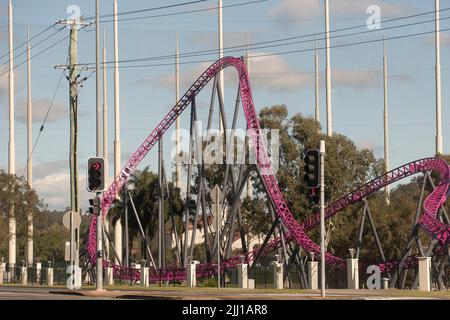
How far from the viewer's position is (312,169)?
1313 inches

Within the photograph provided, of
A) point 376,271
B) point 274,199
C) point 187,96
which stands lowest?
point 376,271

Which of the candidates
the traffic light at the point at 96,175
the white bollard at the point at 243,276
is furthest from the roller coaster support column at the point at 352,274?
the traffic light at the point at 96,175

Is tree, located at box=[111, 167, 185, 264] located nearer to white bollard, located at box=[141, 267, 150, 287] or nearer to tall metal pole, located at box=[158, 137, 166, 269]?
tall metal pole, located at box=[158, 137, 166, 269]

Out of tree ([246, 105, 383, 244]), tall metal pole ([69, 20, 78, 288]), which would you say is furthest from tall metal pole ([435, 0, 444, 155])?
tall metal pole ([69, 20, 78, 288])

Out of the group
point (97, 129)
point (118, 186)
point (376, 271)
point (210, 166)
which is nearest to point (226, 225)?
point (118, 186)

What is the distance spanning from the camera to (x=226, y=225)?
224 feet

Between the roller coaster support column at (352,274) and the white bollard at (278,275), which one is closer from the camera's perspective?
the roller coaster support column at (352,274)

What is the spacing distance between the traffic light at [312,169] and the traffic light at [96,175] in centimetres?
812

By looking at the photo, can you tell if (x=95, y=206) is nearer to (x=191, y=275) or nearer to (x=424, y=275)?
(x=424, y=275)

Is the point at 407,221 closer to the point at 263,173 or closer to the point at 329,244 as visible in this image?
the point at 329,244

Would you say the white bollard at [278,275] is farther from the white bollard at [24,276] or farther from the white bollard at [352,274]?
the white bollard at [24,276]

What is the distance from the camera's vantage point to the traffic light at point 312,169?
3312cm
